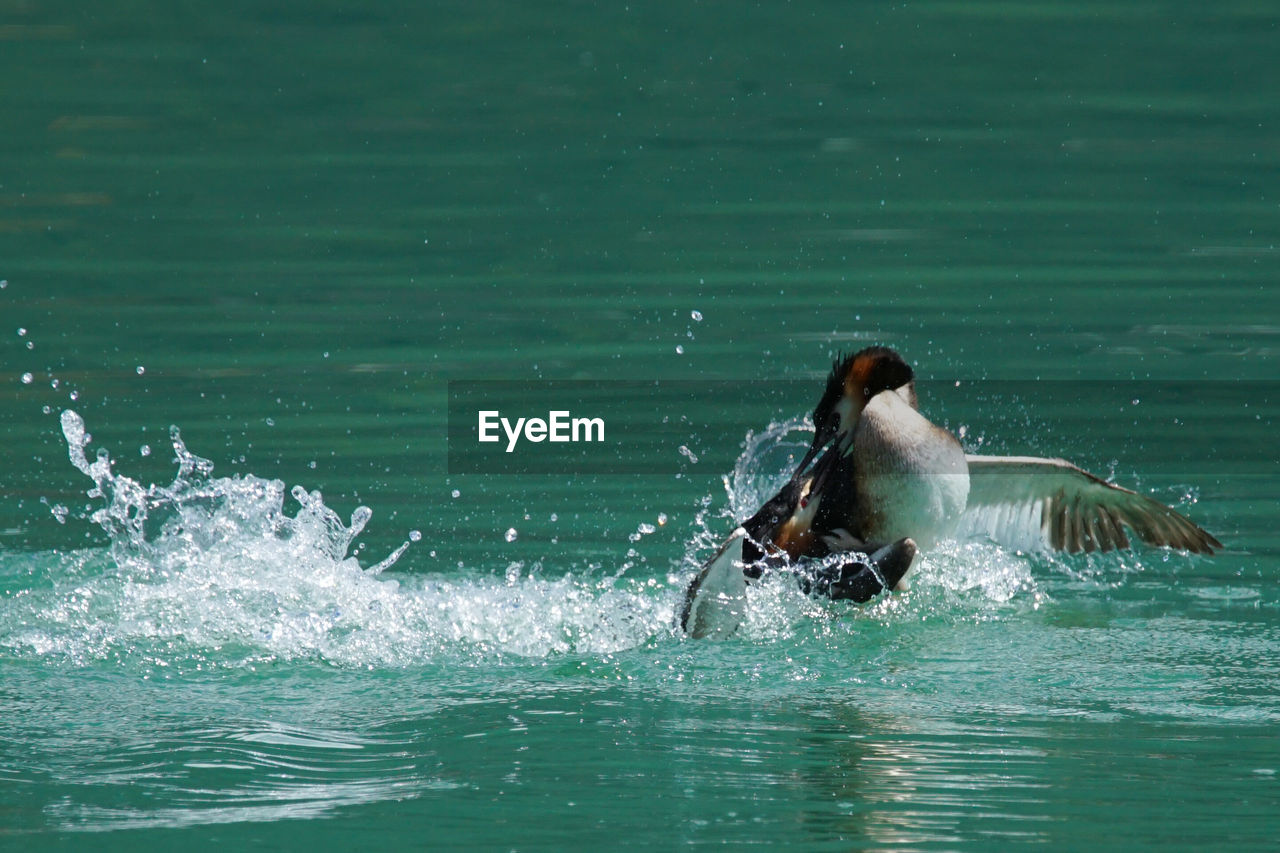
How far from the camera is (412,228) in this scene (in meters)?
13.3

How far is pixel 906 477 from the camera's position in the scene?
7117 millimetres

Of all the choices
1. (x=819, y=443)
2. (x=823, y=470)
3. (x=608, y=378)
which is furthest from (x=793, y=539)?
(x=608, y=378)

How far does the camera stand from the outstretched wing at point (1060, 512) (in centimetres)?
777

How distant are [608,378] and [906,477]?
11.8 ft

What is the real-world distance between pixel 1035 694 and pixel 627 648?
4.37 feet

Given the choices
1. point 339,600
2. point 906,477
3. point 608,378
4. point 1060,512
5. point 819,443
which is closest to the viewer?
point 339,600

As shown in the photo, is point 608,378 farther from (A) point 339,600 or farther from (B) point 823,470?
(A) point 339,600

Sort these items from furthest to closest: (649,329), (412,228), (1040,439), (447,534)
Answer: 1. (412,228)
2. (649,329)
3. (1040,439)
4. (447,534)

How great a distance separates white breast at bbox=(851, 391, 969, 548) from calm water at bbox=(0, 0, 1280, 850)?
304mm

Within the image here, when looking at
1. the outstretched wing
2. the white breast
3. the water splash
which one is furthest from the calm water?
the white breast

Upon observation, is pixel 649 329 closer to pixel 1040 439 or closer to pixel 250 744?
pixel 1040 439

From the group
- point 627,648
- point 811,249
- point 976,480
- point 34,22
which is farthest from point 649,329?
point 34,22

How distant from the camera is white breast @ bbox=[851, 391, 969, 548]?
712 cm

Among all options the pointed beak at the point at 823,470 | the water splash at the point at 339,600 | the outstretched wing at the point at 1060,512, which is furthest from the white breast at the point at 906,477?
the outstretched wing at the point at 1060,512
